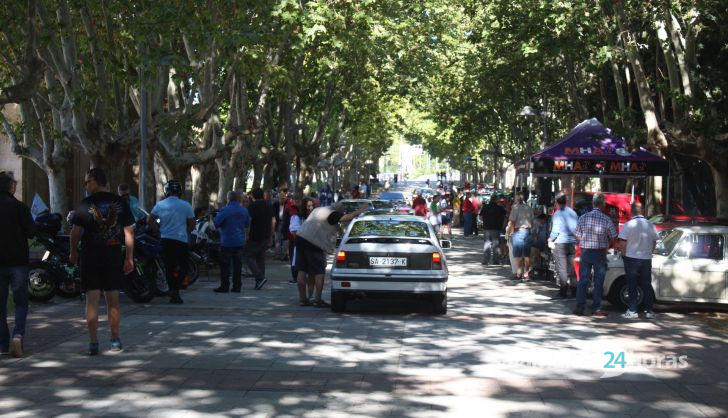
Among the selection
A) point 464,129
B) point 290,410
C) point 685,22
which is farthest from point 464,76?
point 290,410

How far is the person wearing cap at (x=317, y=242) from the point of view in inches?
532

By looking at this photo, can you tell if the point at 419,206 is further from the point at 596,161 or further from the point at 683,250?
the point at 683,250

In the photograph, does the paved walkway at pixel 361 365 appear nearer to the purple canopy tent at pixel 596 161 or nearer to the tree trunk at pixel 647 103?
the purple canopy tent at pixel 596 161

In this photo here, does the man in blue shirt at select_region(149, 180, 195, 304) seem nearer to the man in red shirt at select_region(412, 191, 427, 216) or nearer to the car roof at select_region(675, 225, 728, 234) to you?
the car roof at select_region(675, 225, 728, 234)

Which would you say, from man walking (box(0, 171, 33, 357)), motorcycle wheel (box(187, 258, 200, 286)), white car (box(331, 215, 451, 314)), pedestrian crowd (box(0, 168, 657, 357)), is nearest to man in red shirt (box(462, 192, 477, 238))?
pedestrian crowd (box(0, 168, 657, 357))

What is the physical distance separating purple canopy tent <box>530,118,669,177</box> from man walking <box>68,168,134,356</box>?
11244 millimetres

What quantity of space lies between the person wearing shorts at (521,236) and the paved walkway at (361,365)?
4442mm

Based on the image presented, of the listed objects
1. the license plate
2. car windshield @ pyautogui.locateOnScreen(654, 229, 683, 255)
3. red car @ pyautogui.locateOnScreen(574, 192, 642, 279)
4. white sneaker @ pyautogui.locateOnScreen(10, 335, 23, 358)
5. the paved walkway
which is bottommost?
the paved walkway

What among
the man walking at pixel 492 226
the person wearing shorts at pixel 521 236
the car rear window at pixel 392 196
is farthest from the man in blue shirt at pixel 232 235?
the car rear window at pixel 392 196

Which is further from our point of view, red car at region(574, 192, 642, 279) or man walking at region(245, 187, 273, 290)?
red car at region(574, 192, 642, 279)

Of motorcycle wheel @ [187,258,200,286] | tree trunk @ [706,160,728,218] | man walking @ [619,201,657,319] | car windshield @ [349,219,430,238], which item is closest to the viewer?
man walking @ [619,201,657,319]

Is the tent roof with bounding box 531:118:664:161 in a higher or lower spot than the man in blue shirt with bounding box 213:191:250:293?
higher

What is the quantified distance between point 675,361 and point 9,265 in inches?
259

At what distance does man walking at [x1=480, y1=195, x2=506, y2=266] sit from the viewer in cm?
2173
